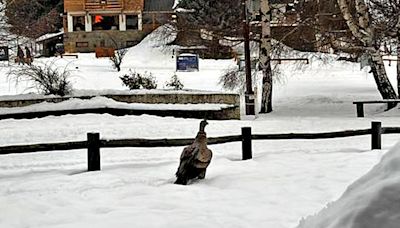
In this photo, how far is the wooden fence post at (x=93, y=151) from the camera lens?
827cm

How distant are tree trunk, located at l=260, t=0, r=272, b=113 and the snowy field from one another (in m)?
3.20

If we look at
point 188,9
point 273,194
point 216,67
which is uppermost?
point 188,9

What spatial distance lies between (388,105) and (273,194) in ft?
39.2

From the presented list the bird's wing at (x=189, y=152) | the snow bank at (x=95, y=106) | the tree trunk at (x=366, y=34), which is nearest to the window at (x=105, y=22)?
the tree trunk at (x=366, y=34)

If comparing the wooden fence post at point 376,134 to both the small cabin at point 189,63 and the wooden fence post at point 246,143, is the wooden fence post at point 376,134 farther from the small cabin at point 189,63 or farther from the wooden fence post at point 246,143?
the small cabin at point 189,63

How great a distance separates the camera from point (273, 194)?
7.03m

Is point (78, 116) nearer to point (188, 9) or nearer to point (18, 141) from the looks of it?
point (18, 141)

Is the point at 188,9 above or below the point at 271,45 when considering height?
above

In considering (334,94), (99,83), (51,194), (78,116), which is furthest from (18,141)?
(99,83)

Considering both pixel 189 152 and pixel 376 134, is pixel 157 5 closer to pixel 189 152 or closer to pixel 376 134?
pixel 376 134

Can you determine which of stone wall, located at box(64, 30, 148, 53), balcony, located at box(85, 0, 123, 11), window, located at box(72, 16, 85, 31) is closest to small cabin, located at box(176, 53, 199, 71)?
stone wall, located at box(64, 30, 148, 53)

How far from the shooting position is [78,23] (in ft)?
173

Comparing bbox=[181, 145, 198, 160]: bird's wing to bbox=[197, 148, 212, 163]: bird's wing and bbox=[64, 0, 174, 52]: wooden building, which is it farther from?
bbox=[64, 0, 174, 52]: wooden building

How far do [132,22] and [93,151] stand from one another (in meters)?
45.5
